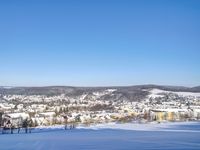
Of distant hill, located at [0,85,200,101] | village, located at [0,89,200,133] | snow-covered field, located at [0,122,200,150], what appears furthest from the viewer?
distant hill, located at [0,85,200,101]

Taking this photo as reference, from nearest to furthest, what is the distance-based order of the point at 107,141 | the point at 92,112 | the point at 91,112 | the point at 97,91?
1. the point at 107,141
2. the point at 92,112
3. the point at 91,112
4. the point at 97,91

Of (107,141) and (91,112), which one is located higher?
(107,141)

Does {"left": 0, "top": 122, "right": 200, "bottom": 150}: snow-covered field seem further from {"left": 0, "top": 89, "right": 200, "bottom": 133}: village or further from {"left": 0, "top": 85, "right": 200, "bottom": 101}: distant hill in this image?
{"left": 0, "top": 85, "right": 200, "bottom": 101}: distant hill

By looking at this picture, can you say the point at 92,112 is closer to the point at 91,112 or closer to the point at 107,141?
the point at 91,112

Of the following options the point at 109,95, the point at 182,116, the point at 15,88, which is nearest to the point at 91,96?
the point at 109,95

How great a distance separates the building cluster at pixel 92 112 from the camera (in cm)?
8353

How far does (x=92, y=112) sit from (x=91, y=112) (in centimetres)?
27

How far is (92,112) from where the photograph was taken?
11119cm

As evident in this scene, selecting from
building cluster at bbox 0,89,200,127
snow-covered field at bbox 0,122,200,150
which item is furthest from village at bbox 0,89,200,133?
snow-covered field at bbox 0,122,200,150

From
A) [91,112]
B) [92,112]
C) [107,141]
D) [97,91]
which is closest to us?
[107,141]

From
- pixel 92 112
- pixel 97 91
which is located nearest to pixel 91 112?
pixel 92 112

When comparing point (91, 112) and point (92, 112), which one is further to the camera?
point (91, 112)

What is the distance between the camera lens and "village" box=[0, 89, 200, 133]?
8000cm

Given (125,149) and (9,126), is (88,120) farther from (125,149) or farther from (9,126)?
(125,149)
